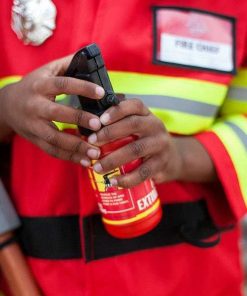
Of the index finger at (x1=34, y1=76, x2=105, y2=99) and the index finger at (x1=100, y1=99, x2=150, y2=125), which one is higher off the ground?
the index finger at (x1=34, y1=76, x2=105, y2=99)

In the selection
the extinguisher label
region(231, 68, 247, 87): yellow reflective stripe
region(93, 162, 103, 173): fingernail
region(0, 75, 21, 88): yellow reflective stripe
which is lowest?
the extinguisher label

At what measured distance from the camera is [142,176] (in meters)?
0.97

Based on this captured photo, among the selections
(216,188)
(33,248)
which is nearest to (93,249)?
(33,248)

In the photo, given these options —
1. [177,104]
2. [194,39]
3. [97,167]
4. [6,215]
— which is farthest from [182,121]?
[6,215]

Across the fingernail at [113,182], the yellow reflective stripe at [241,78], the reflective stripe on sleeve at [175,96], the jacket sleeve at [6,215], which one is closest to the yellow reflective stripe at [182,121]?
the reflective stripe on sleeve at [175,96]

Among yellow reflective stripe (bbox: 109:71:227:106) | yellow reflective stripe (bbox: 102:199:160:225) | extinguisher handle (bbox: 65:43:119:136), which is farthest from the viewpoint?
yellow reflective stripe (bbox: 109:71:227:106)

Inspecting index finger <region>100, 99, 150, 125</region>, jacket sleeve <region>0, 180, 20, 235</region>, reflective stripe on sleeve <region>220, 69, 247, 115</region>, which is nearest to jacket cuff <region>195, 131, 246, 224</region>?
reflective stripe on sleeve <region>220, 69, 247, 115</region>

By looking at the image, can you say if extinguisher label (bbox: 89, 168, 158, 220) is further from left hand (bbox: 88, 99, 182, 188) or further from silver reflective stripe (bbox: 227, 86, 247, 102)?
silver reflective stripe (bbox: 227, 86, 247, 102)

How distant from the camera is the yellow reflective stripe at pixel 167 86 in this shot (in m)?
1.09

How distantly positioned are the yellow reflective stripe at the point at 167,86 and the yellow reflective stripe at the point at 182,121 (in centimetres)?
3

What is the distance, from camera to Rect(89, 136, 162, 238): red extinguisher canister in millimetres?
965

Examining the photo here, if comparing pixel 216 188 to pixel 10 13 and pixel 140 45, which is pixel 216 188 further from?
Answer: pixel 10 13

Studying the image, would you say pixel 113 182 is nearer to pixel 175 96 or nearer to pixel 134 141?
pixel 134 141

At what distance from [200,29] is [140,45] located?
0.42 feet
